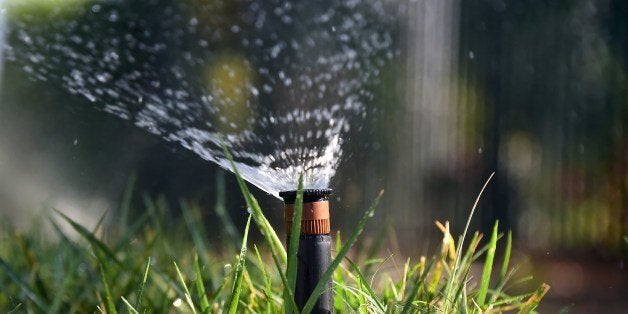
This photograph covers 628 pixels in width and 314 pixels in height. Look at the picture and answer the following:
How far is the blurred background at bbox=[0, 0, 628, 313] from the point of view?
3500mm

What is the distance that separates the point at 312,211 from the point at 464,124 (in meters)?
2.43

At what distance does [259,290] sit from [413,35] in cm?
217

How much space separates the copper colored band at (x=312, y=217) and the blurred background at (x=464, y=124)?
84.8 inches

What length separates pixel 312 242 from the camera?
132 centimetres

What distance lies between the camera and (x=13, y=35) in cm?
370

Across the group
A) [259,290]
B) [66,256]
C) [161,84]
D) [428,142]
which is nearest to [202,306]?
[259,290]

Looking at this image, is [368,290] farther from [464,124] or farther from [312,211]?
[464,124]

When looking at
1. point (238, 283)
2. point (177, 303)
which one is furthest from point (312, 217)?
point (177, 303)

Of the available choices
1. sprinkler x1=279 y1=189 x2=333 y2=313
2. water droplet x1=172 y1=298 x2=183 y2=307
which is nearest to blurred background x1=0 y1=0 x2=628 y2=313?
water droplet x1=172 y1=298 x2=183 y2=307

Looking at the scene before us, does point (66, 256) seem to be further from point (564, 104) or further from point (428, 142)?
point (564, 104)

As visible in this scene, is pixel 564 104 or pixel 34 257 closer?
pixel 34 257

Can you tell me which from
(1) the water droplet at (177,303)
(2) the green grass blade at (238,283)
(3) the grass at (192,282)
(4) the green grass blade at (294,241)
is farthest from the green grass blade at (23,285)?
(4) the green grass blade at (294,241)

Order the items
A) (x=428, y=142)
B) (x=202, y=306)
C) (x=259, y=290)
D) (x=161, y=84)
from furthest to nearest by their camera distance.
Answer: (x=428, y=142) → (x=161, y=84) → (x=259, y=290) → (x=202, y=306)

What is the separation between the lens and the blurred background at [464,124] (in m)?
3.50
